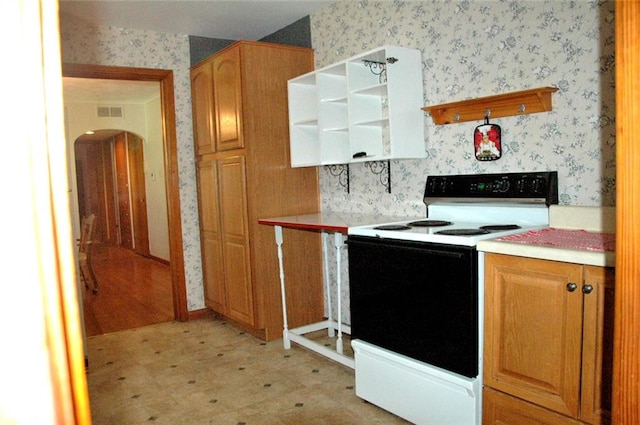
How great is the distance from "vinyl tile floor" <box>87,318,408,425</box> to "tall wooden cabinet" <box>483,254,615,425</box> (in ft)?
2.24

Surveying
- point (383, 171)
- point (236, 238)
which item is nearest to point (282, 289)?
point (236, 238)

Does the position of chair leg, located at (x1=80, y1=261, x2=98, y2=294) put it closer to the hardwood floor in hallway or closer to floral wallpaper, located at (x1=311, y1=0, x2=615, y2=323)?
the hardwood floor in hallway

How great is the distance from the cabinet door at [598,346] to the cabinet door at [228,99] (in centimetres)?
251

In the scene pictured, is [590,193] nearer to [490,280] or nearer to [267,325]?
[490,280]

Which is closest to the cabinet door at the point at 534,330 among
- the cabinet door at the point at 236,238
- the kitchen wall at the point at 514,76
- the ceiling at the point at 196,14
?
the kitchen wall at the point at 514,76

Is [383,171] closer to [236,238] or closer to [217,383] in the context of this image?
[236,238]

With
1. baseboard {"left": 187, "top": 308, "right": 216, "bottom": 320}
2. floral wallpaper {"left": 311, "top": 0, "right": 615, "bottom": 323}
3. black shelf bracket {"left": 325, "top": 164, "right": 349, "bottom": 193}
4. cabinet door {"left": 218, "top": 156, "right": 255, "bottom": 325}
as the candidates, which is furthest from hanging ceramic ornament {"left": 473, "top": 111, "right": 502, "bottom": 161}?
baseboard {"left": 187, "top": 308, "right": 216, "bottom": 320}

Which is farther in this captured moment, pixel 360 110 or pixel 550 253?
pixel 360 110

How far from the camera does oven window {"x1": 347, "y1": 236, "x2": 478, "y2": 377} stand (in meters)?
2.06

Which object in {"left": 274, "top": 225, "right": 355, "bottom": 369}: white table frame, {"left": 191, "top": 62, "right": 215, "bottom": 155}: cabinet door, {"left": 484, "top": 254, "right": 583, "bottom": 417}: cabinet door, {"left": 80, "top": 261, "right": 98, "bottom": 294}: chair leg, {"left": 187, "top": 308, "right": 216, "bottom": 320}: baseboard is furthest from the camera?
{"left": 80, "top": 261, "right": 98, "bottom": 294}: chair leg

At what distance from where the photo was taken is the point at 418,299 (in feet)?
7.44

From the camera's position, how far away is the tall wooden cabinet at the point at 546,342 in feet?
5.52

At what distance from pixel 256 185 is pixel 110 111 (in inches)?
188

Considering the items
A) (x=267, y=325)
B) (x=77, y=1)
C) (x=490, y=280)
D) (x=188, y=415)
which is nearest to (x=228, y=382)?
(x=188, y=415)
